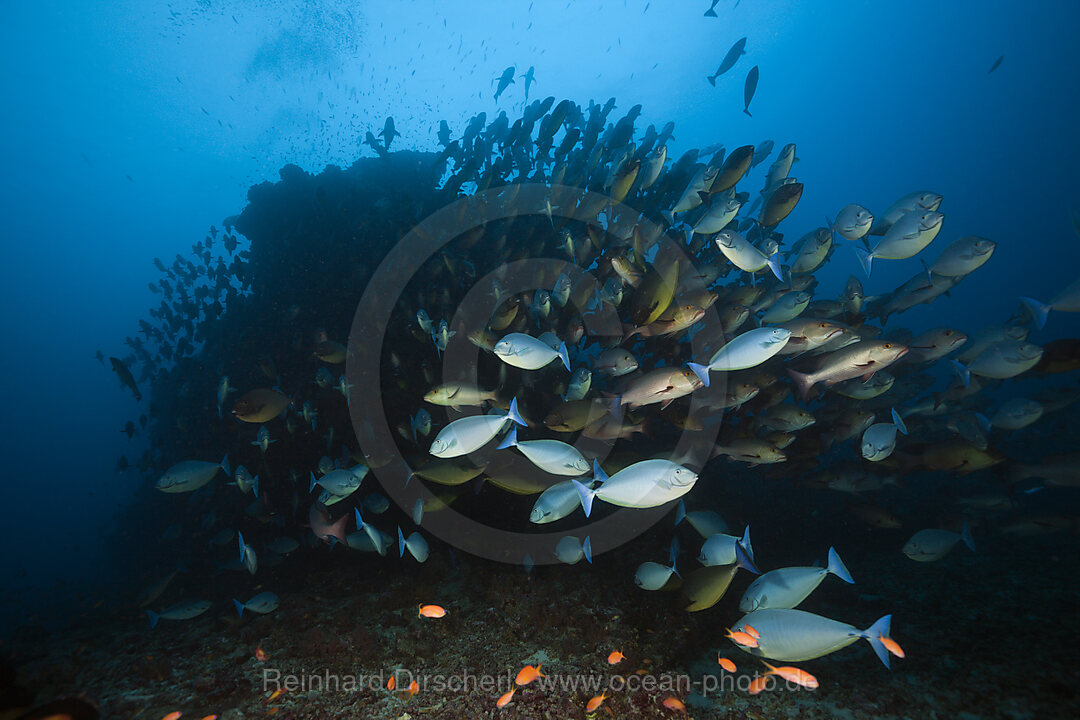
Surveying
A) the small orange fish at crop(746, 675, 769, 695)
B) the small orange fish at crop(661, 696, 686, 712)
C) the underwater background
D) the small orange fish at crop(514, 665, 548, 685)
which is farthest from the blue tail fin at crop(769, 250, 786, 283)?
the small orange fish at crop(514, 665, 548, 685)

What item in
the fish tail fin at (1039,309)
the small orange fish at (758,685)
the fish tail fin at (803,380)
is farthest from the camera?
the fish tail fin at (1039,309)

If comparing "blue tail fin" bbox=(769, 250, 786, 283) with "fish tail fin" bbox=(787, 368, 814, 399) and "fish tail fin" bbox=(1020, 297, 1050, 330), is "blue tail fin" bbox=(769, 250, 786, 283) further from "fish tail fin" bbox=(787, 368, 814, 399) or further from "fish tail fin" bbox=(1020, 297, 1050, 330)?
"fish tail fin" bbox=(1020, 297, 1050, 330)

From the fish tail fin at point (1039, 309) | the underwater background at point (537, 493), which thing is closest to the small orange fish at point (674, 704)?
the underwater background at point (537, 493)

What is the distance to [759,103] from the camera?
135ft

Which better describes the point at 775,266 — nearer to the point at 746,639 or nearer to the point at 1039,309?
the point at 746,639

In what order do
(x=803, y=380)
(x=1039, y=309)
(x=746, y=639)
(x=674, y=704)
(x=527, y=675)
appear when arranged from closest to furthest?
(x=746, y=639) → (x=674, y=704) → (x=527, y=675) → (x=803, y=380) → (x=1039, y=309)

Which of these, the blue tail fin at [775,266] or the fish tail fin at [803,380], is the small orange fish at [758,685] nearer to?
the fish tail fin at [803,380]

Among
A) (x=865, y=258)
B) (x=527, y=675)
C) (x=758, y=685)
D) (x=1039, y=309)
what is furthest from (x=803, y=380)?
(x=527, y=675)

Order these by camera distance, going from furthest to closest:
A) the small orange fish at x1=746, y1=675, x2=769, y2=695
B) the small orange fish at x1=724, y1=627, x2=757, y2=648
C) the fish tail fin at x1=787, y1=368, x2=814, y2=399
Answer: the fish tail fin at x1=787, y1=368, x2=814, y2=399 → the small orange fish at x1=746, y1=675, x2=769, y2=695 → the small orange fish at x1=724, y1=627, x2=757, y2=648

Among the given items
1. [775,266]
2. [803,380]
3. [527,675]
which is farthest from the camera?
[803,380]

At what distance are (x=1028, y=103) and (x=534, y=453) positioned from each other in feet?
219

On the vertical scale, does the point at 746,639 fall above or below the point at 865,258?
below

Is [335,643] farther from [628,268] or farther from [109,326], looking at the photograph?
[109,326]

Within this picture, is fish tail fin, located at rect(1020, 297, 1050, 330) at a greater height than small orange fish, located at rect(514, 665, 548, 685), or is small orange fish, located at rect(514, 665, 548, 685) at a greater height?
fish tail fin, located at rect(1020, 297, 1050, 330)
